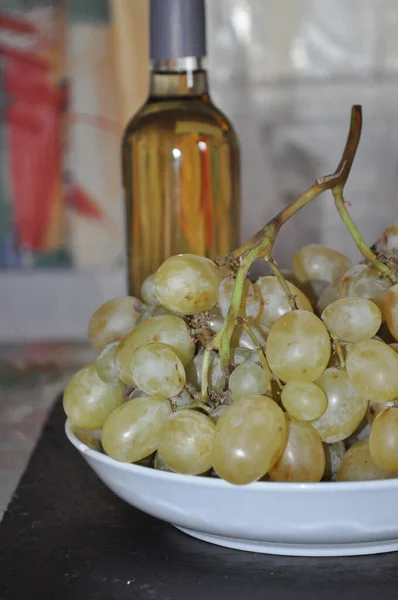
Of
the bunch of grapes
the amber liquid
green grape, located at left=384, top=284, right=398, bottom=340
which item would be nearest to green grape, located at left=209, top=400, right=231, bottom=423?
the bunch of grapes

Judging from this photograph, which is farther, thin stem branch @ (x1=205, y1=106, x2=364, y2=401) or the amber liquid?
the amber liquid

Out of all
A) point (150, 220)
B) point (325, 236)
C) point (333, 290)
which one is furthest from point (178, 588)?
point (325, 236)

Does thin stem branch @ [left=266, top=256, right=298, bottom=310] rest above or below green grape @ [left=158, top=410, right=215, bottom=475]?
above

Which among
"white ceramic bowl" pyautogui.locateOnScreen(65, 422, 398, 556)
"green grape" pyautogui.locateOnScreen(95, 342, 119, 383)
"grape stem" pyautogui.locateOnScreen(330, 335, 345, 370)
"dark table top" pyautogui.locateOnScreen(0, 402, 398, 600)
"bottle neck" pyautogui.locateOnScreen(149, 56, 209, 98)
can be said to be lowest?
"dark table top" pyautogui.locateOnScreen(0, 402, 398, 600)

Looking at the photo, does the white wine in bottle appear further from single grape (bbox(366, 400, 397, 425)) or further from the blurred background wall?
the blurred background wall

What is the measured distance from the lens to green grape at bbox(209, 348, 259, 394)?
1.82ft

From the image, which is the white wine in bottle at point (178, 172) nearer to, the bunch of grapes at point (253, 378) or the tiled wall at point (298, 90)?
the bunch of grapes at point (253, 378)

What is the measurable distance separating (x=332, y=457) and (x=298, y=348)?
84 millimetres

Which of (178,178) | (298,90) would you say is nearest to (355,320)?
(178,178)

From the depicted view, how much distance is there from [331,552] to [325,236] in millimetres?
1184

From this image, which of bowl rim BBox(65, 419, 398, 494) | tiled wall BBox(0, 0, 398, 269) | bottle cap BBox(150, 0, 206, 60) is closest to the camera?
bowl rim BBox(65, 419, 398, 494)

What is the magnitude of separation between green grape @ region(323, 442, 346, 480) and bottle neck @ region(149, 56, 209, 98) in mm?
486

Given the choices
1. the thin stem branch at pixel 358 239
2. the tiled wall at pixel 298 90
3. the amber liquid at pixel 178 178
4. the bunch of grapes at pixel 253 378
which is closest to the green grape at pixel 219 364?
the bunch of grapes at pixel 253 378

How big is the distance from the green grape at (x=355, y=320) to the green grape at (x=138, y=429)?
0.12 meters
